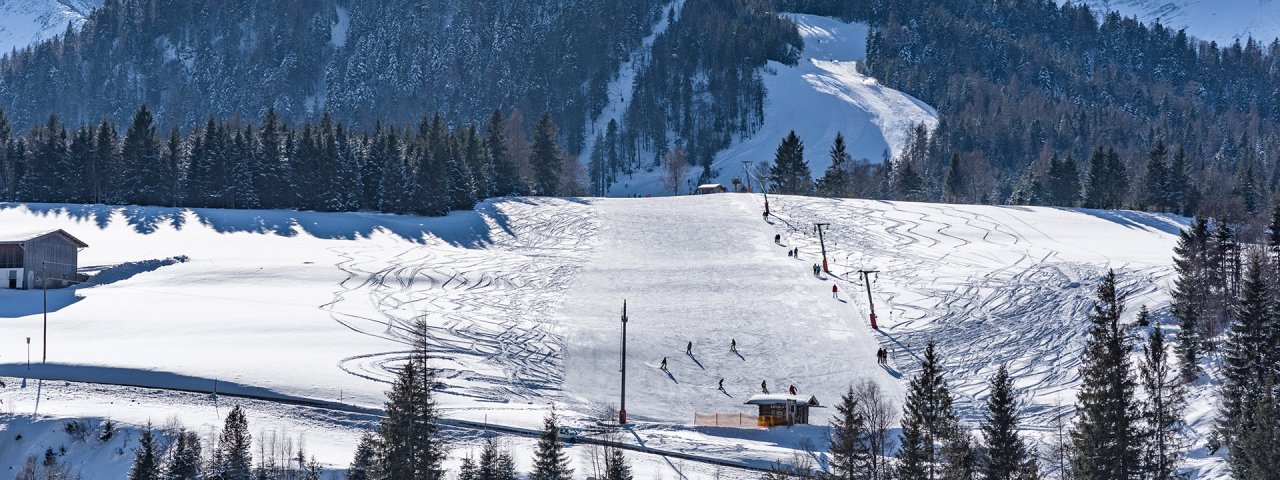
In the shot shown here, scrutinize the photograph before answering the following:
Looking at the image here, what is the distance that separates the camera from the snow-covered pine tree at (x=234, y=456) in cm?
4094

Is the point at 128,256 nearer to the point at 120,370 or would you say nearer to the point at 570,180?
Result: the point at 120,370

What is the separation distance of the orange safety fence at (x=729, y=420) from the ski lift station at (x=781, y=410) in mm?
519

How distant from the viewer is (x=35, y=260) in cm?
7406

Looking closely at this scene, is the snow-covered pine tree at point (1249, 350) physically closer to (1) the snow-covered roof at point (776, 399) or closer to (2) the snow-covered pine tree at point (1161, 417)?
(2) the snow-covered pine tree at point (1161, 417)

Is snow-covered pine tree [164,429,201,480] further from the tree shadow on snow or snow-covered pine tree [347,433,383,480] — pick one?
the tree shadow on snow

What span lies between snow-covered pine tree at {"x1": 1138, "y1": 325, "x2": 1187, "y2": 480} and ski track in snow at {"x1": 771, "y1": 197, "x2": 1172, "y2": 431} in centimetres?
450

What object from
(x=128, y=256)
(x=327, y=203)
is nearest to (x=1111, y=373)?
(x=128, y=256)

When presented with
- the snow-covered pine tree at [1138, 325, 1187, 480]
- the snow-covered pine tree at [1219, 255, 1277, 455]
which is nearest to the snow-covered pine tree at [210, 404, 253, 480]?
the snow-covered pine tree at [1138, 325, 1187, 480]

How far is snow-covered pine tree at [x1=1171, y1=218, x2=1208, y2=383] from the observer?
178 feet

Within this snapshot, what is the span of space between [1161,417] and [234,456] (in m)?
29.9

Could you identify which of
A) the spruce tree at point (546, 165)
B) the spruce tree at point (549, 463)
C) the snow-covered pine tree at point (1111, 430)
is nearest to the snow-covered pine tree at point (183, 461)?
the spruce tree at point (549, 463)

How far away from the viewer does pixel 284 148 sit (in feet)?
361

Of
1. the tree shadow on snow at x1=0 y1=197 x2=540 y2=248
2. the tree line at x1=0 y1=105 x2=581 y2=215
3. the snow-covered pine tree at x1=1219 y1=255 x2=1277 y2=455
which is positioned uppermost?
the tree line at x1=0 y1=105 x2=581 y2=215

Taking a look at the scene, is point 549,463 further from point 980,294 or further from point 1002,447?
point 980,294
